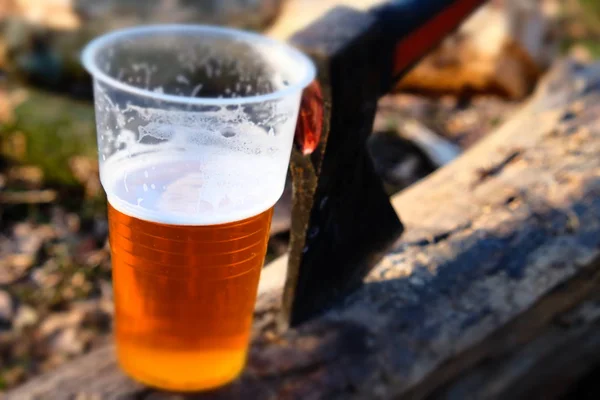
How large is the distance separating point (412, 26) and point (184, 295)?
711mm

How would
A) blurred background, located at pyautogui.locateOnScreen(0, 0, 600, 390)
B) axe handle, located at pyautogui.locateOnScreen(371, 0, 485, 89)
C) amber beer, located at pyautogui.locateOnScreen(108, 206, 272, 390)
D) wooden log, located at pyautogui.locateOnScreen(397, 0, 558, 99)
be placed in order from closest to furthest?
amber beer, located at pyautogui.locateOnScreen(108, 206, 272, 390), axe handle, located at pyautogui.locateOnScreen(371, 0, 485, 89), blurred background, located at pyautogui.locateOnScreen(0, 0, 600, 390), wooden log, located at pyautogui.locateOnScreen(397, 0, 558, 99)

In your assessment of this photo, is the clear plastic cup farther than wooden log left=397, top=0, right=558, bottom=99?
No

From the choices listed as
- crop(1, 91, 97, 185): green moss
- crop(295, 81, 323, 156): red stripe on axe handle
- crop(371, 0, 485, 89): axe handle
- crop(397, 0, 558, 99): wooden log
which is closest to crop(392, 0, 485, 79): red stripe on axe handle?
crop(371, 0, 485, 89): axe handle

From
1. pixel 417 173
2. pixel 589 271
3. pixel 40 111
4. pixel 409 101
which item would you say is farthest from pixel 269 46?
pixel 409 101

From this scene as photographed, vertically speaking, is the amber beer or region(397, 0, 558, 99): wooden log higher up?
the amber beer

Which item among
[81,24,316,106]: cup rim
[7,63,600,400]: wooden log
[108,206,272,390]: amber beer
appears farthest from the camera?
[7,63,600,400]: wooden log

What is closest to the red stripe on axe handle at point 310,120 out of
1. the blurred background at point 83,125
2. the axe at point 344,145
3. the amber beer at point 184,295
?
the axe at point 344,145

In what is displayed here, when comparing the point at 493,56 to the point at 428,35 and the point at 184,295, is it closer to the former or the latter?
the point at 428,35

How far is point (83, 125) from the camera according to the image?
333 centimetres

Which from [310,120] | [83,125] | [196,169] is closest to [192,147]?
[196,169]

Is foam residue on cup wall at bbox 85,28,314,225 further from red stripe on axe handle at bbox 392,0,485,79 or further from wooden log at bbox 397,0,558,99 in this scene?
wooden log at bbox 397,0,558,99

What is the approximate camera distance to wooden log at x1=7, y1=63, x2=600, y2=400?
145 centimetres

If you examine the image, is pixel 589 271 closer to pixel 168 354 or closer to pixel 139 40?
pixel 168 354

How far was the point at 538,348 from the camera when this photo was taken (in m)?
1.94
